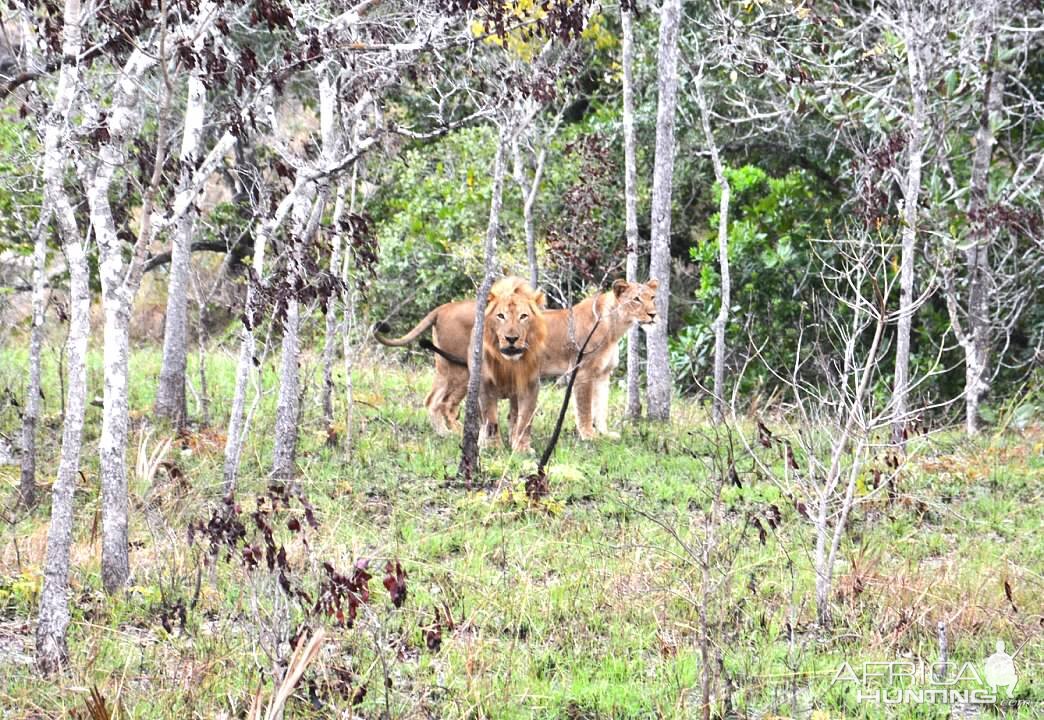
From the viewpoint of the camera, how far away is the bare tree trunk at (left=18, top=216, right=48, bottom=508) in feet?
29.4

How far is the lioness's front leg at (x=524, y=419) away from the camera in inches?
453

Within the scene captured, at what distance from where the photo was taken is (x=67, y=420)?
6.41 m

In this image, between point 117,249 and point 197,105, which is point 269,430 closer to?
point 197,105

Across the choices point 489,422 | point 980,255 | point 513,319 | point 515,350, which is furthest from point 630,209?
point 980,255

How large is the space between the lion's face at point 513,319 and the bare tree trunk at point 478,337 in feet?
4.42

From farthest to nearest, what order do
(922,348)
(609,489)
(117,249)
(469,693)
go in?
(922,348) < (609,489) < (117,249) < (469,693)

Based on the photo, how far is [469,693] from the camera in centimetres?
596

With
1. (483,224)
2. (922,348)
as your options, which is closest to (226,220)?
(483,224)

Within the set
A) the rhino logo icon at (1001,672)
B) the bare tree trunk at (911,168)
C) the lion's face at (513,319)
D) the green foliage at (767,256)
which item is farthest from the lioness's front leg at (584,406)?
the rhino logo icon at (1001,672)

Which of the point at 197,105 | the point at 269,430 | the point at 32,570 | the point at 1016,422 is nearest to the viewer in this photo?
the point at 32,570

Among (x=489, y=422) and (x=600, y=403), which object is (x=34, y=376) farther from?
(x=600, y=403)

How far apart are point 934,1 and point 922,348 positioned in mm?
6223

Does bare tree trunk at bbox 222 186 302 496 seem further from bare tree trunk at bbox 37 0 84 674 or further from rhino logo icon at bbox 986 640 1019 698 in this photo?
rhino logo icon at bbox 986 640 1019 698

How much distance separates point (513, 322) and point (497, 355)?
0.40m
